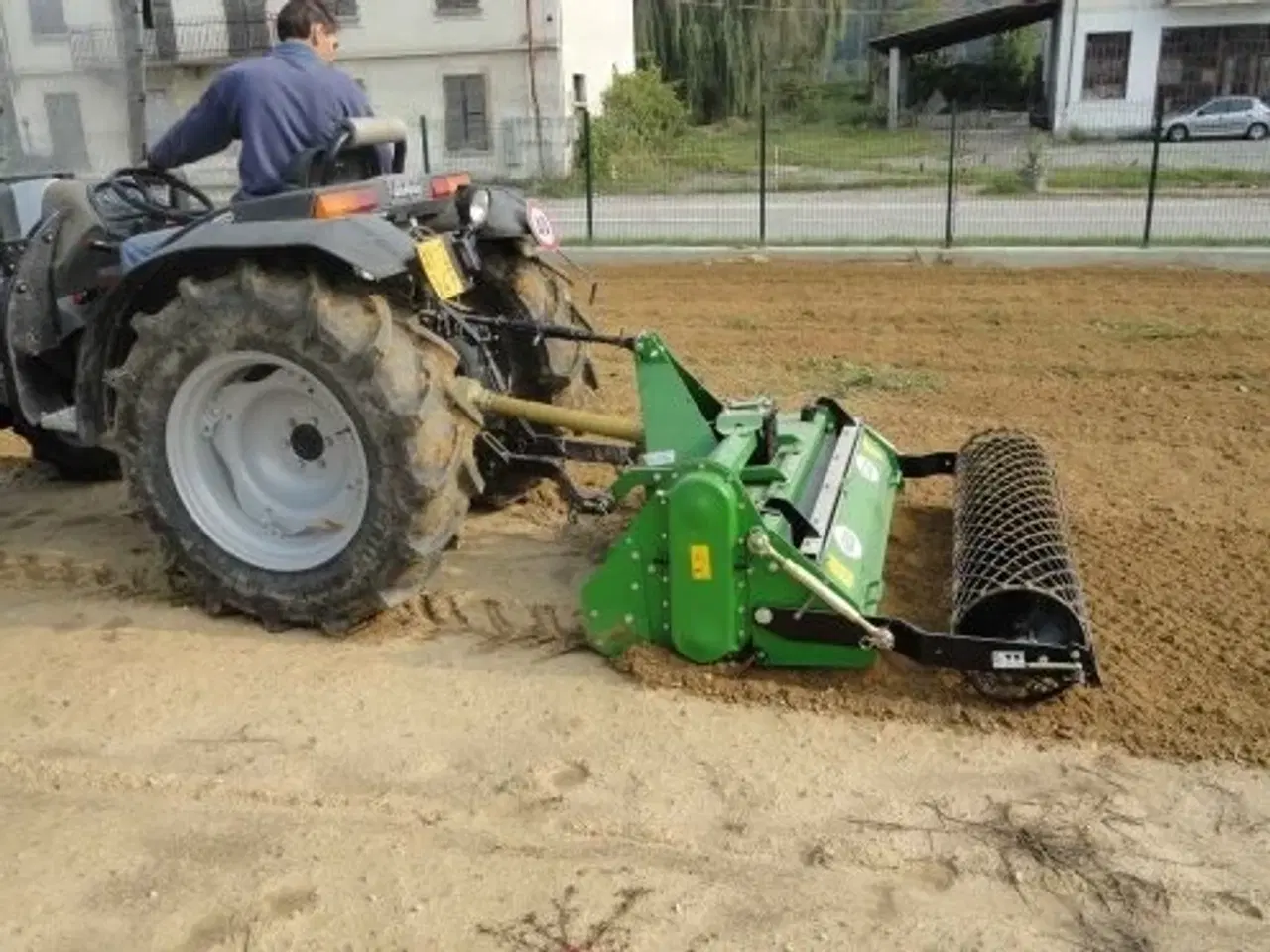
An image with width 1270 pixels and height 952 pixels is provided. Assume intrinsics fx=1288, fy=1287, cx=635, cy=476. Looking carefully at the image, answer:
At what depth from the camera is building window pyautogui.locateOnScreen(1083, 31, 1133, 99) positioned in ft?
108

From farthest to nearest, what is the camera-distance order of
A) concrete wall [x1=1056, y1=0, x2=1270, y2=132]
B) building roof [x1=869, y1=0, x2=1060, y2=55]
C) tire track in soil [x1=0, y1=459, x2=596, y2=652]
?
building roof [x1=869, y1=0, x2=1060, y2=55] < concrete wall [x1=1056, y1=0, x2=1270, y2=132] < tire track in soil [x1=0, y1=459, x2=596, y2=652]

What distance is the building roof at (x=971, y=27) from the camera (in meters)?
37.3

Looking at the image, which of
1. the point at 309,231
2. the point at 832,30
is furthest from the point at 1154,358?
the point at 832,30

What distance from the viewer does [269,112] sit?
4.23 meters

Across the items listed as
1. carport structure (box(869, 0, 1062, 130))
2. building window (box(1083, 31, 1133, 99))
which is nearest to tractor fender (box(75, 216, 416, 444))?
building window (box(1083, 31, 1133, 99))

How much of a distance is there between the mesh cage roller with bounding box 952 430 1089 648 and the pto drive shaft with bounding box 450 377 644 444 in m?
1.11

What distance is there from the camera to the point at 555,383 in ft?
16.1

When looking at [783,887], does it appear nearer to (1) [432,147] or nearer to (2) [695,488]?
(2) [695,488]

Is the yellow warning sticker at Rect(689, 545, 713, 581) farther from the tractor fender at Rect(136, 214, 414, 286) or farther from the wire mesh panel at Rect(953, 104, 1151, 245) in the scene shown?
the wire mesh panel at Rect(953, 104, 1151, 245)

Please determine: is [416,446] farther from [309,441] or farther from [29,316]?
[29,316]

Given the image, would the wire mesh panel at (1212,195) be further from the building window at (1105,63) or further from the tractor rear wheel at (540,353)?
the building window at (1105,63)

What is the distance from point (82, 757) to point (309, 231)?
164 cm

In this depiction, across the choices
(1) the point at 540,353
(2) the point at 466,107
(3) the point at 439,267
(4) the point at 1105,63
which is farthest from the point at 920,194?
(4) the point at 1105,63

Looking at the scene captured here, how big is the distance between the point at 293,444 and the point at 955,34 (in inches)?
1547
